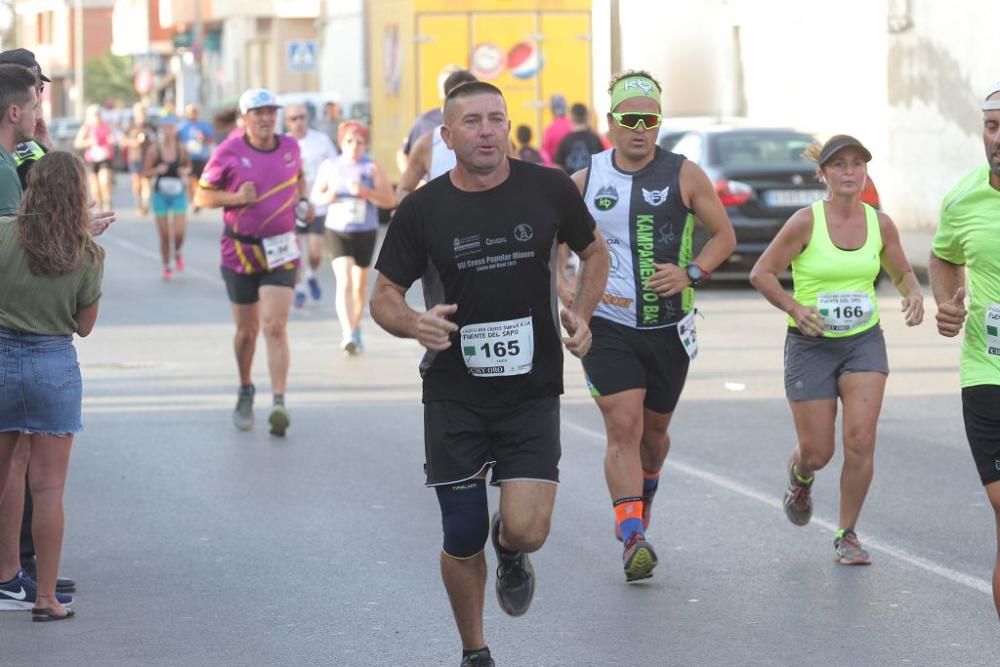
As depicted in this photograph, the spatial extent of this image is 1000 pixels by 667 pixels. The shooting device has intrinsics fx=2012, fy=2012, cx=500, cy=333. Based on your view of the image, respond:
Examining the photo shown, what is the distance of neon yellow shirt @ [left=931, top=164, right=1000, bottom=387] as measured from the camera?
6.15 meters

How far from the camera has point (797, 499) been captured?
841cm

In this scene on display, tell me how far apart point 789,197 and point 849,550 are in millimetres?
12781

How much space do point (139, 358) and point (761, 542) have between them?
27.4 ft

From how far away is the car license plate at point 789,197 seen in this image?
20453 millimetres

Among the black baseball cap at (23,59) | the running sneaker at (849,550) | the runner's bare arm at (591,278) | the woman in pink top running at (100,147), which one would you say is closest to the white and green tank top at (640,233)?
the running sneaker at (849,550)

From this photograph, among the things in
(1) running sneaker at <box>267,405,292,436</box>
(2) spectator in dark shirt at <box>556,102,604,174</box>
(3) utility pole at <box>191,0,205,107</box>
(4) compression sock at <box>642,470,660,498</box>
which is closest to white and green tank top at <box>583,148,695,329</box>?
(4) compression sock at <box>642,470,660,498</box>

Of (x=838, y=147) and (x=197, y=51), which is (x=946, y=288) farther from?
(x=197, y=51)

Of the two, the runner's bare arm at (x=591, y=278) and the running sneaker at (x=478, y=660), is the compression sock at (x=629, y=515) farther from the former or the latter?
the running sneaker at (x=478, y=660)

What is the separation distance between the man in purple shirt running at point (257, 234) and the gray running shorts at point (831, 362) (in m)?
4.30

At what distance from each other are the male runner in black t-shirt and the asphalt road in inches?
25.9

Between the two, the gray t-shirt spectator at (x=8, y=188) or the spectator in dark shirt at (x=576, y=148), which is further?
the spectator in dark shirt at (x=576, y=148)

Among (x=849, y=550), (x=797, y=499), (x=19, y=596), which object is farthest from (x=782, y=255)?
(x=19, y=596)

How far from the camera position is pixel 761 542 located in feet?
28.0

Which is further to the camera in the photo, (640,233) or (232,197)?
(232,197)
